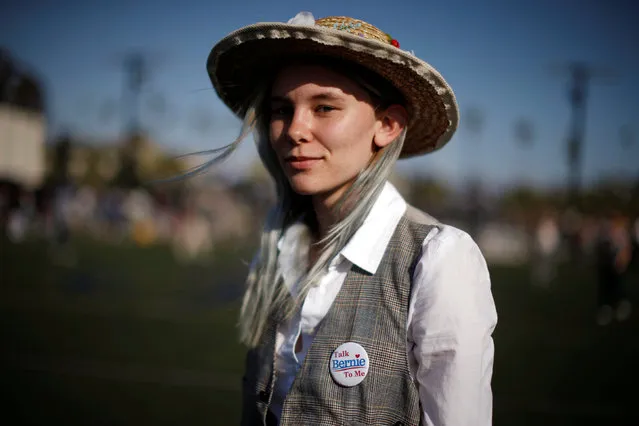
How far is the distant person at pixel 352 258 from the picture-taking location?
1.53 metres

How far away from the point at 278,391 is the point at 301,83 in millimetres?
1036

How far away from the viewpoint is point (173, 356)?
6520 mm

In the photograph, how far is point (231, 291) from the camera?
11.5 metres

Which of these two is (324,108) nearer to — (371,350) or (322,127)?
(322,127)

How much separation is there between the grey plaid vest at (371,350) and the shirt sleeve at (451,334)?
0.15ft

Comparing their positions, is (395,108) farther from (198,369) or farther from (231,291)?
(231,291)

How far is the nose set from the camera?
70.8 inches

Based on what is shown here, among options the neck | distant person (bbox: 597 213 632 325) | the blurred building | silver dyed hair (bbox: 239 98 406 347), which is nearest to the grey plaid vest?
silver dyed hair (bbox: 239 98 406 347)

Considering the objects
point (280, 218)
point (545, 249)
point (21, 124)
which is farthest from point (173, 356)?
point (21, 124)


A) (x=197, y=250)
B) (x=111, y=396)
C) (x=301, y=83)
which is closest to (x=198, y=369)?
(x=111, y=396)

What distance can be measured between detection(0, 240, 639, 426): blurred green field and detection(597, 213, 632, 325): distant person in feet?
1.06

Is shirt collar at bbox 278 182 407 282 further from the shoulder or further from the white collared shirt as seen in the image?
the shoulder

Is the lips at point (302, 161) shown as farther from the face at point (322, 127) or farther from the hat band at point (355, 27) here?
the hat band at point (355, 27)

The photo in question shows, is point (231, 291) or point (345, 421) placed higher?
point (345, 421)
